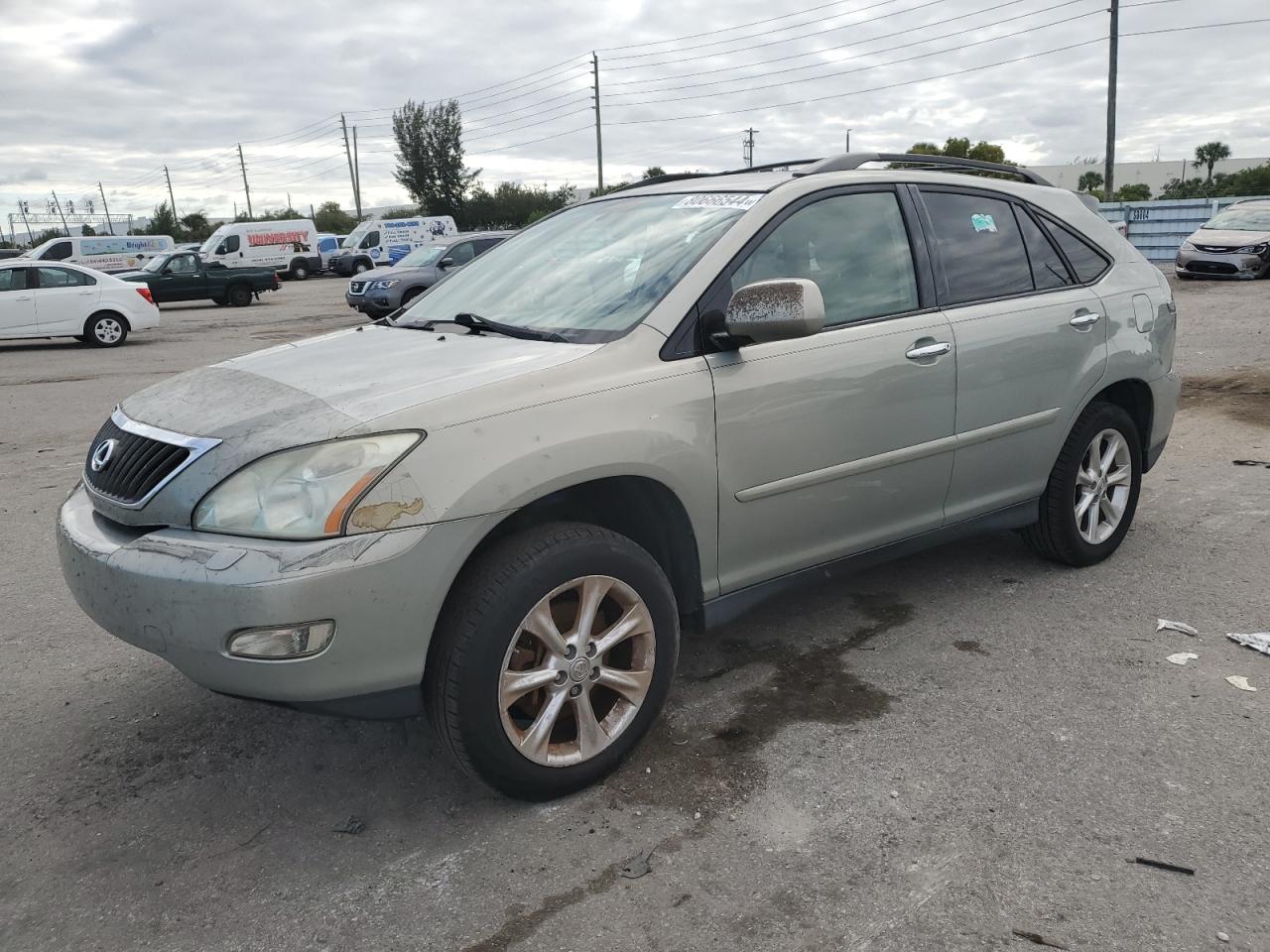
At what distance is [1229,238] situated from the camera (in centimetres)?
1977

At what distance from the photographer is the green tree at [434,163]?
70000 mm

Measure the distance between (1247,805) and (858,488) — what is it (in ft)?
4.75

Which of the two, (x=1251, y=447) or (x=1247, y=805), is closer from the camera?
(x=1247, y=805)

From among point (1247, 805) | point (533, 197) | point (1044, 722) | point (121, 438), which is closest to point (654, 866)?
point (1044, 722)

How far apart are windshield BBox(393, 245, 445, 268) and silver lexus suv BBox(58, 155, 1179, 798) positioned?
641 inches

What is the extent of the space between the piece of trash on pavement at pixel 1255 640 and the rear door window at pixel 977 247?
1.56 meters

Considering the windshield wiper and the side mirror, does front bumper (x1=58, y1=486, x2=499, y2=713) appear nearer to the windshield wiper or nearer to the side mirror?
the windshield wiper

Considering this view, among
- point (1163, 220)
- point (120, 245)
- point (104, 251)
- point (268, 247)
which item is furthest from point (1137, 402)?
point (120, 245)

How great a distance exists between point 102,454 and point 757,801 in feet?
7.06

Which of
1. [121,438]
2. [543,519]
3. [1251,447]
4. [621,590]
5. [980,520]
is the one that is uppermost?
[121,438]

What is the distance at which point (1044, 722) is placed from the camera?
3189 millimetres

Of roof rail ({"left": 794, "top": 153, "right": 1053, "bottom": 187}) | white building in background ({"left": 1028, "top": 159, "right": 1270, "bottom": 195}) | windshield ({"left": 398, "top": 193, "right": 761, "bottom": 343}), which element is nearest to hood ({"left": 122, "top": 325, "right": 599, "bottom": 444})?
windshield ({"left": 398, "top": 193, "right": 761, "bottom": 343})

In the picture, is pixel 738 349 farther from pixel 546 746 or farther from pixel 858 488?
pixel 546 746

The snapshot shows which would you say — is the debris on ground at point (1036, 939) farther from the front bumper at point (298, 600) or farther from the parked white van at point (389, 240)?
the parked white van at point (389, 240)
